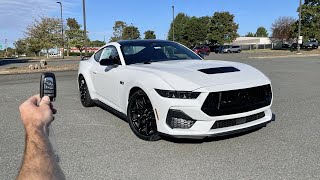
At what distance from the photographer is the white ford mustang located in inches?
174

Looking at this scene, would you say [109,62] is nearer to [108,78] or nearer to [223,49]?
Result: [108,78]

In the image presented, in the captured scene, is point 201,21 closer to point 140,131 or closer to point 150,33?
point 150,33

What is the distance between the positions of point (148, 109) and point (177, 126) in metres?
0.63

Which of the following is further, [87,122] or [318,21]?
[318,21]

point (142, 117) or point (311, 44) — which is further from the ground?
point (311, 44)

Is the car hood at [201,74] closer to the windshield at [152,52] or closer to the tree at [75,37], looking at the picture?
the windshield at [152,52]

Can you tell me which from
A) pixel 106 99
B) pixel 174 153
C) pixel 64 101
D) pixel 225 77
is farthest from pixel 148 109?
pixel 64 101

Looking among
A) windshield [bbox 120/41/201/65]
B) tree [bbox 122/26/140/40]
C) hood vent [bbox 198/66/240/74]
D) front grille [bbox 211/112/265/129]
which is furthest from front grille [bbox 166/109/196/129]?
tree [bbox 122/26/140/40]

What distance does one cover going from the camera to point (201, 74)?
4711mm

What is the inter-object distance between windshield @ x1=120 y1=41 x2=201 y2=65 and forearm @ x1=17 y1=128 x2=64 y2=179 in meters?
4.33

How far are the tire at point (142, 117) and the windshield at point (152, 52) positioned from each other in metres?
0.95

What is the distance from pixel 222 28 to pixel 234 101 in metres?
71.8

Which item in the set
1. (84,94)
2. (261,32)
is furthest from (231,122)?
(261,32)

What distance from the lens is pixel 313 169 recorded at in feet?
12.5
